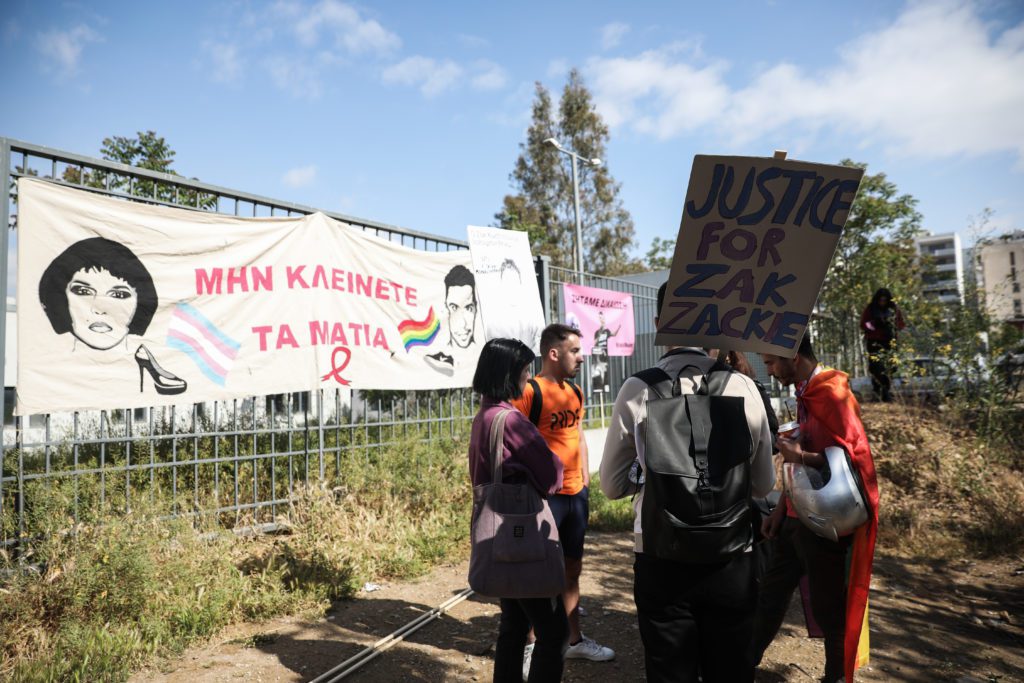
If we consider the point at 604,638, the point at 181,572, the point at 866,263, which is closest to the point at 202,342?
the point at 181,572

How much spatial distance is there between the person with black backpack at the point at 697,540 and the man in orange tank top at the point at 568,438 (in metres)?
1.46

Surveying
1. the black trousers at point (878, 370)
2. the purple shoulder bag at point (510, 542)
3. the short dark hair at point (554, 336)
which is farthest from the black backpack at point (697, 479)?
the black trousers at point (878, 370)

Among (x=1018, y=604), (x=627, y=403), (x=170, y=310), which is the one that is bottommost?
(x=1018, y=604)

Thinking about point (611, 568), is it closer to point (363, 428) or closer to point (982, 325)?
point (363, 428)

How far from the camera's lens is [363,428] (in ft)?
22.4

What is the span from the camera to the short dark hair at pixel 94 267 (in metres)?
4.50

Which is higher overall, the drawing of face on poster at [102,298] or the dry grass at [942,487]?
the drawing of face on poster at [102,298]

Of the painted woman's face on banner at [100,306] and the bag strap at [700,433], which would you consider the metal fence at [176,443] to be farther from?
the bag strap at [700,433]

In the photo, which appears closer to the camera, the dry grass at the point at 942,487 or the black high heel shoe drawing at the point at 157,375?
the black high heel shoe drawing at the point at 157,375

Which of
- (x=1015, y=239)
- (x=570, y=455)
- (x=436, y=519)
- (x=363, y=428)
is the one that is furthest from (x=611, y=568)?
(x=1015, y=239)

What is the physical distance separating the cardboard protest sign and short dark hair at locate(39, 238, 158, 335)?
13.1 feet

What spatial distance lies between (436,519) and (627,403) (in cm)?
421

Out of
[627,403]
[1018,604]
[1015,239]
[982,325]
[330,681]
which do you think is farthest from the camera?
[1015,239]

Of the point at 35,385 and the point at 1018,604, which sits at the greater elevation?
the point at 35,385
